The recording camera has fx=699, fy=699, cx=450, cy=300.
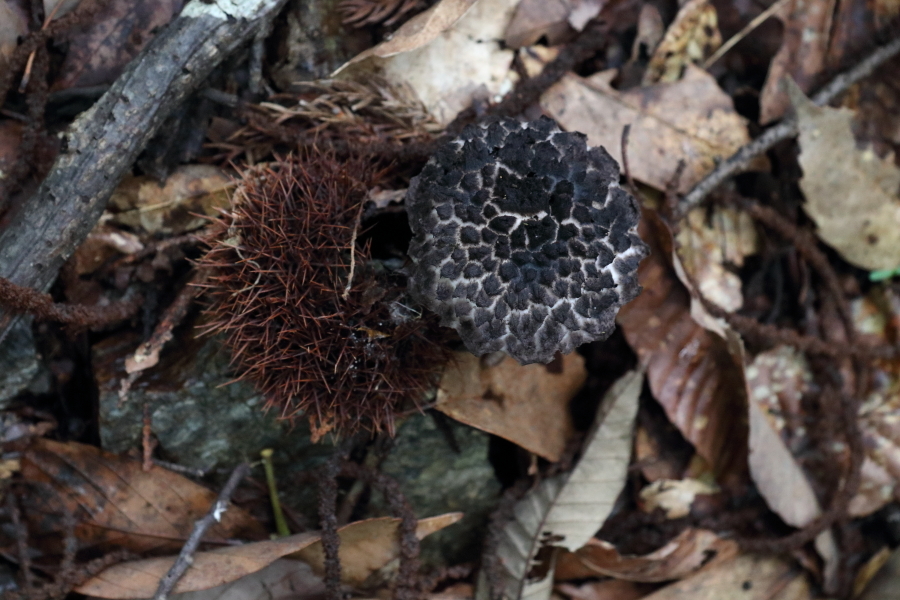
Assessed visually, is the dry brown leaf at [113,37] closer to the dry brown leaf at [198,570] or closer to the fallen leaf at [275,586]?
the dry brown leaf at [198,570]

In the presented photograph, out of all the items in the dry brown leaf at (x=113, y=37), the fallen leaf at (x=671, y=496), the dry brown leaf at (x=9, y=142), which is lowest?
the fallen leaf at (x=671, y=496)

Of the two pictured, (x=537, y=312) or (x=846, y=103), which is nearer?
(x=537, y=312)

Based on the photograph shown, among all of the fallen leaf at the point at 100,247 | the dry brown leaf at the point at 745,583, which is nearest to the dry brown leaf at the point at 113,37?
the fallen leaf at the point at 100,247

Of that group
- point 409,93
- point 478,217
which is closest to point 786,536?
point 478,217

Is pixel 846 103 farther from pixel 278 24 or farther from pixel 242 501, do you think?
pixel 242 501

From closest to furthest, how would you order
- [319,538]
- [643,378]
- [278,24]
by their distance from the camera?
[319,538]
[278,24]
[643,378]

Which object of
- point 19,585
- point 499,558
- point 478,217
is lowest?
point 499,558
